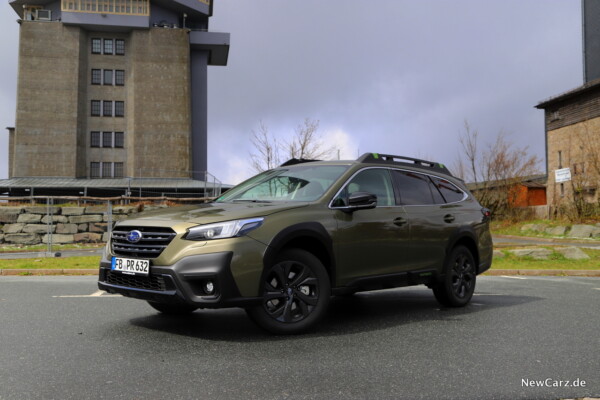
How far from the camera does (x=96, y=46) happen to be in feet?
159

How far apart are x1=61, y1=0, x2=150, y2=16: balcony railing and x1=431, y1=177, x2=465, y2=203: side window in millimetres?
45470

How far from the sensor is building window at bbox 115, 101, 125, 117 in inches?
1924

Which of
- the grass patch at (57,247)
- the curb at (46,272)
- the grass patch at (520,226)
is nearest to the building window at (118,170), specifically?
the grass patch at (57,247)

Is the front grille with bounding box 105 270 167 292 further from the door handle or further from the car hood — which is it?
the door handle

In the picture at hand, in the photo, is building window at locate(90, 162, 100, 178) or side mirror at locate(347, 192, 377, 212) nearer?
side mirror at locate(347, 192, 377, 212)

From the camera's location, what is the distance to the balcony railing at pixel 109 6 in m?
46.4

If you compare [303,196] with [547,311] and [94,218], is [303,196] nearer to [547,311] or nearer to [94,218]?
[547,311]

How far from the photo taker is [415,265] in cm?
630

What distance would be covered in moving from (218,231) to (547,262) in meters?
11.7

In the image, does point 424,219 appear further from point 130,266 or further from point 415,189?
point 130,266

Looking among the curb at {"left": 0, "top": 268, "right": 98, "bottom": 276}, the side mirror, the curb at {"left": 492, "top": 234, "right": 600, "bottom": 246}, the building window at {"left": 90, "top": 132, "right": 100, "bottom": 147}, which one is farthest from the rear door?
the building window at {"left": 90, "top": 132, "right": 100, "bottom": 147}

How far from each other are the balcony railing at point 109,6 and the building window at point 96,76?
4.96 metres

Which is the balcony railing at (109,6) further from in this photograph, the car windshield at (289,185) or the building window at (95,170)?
the car windshield at (289,185)

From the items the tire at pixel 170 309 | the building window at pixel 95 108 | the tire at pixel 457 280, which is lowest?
the tire at pixel 170 309
